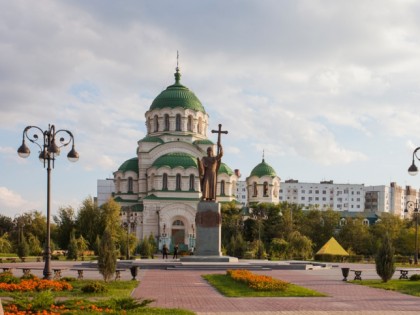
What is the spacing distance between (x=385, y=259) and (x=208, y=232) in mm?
11407

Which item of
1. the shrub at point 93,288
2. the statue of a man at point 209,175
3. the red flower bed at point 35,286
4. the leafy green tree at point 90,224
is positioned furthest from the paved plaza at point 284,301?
the leafy green tree at point 90,224

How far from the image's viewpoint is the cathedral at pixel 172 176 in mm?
69750

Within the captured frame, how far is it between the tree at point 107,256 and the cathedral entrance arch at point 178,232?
46.4 m

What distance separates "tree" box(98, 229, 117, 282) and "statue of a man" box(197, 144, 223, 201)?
11.6 m

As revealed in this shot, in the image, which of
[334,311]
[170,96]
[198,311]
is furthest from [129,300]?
[170,96]

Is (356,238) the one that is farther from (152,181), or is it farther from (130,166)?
(130,166)

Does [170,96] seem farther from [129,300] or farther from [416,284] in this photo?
[129,300]

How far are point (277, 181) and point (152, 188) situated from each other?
1682 centimetres

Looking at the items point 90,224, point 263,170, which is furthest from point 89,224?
point 263,170

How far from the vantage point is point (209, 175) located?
3394 cm

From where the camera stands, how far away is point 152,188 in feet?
234

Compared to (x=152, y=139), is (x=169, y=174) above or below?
below

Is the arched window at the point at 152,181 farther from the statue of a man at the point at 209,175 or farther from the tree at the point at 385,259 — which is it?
the tree at the point at 385,259

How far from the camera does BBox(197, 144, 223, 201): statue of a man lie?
33781mm
